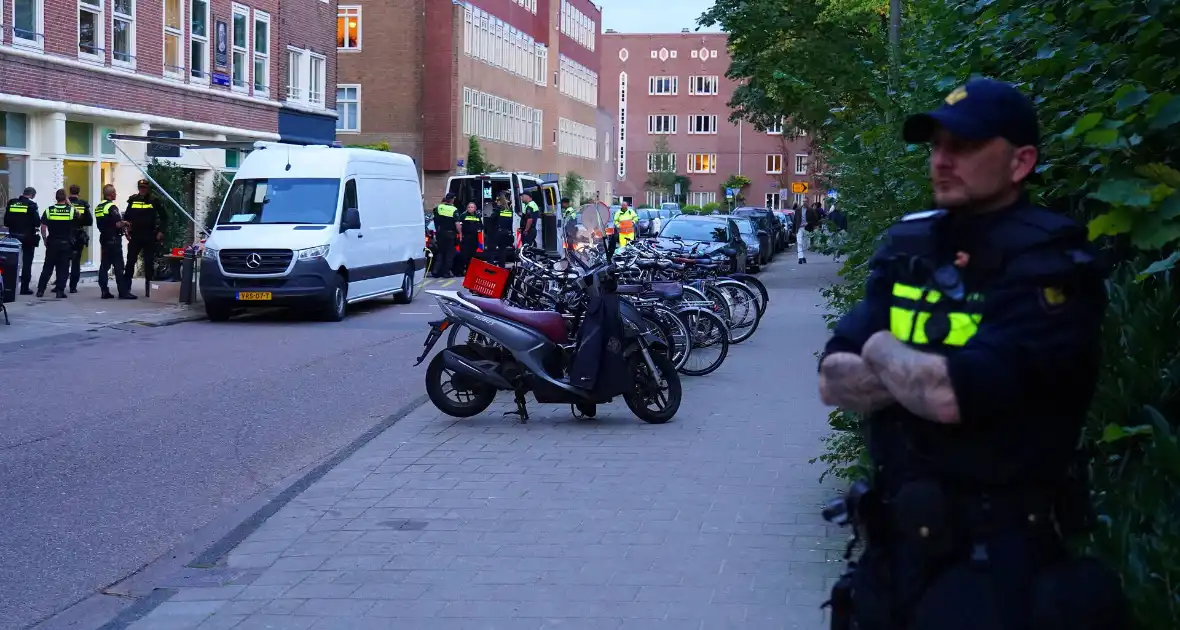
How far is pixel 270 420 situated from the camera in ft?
37.9

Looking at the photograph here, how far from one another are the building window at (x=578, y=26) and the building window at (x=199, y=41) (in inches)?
1784

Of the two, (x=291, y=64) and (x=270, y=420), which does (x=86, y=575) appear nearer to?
(x=270, y=420)

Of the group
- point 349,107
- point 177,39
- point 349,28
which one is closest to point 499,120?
point 349,107

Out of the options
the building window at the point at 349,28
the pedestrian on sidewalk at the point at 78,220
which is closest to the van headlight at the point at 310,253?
the pedestrian on sidewalk at the point at 78,220

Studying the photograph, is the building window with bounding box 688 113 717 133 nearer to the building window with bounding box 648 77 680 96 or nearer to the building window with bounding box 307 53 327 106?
the building window with bounding box 648 77 680 96

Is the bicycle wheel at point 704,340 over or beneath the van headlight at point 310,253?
beneath

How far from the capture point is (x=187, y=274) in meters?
22.4

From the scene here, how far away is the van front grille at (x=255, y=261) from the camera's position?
20438mm

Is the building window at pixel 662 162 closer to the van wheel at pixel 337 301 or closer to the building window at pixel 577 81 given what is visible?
the building window at pixel 577 81

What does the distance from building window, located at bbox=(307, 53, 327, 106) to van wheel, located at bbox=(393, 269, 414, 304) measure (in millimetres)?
17715

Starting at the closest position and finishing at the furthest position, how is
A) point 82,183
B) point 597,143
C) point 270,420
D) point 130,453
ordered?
point 130,453, point 270,420, point 82,183, point 597,143

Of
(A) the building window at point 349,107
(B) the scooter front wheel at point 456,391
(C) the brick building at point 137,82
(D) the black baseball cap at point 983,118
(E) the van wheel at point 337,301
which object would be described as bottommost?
(B) the scooter front wheel at point 456,391

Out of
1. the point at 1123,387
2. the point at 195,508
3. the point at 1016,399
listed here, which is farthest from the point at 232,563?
the point at 1016,399

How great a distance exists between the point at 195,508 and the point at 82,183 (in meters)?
22.3
